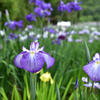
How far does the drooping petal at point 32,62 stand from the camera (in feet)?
1.90

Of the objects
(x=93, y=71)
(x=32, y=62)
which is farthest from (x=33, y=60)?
(x=93, y=71)

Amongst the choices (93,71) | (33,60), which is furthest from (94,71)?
(33,60)

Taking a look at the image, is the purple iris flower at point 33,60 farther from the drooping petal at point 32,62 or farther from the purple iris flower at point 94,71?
the purple iris flower at point 94,71

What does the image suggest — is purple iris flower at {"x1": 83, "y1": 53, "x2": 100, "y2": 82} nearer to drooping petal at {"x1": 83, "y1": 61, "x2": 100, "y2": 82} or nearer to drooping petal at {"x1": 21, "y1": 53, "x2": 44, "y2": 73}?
drooping petal at {"x1": 83, "y1": 61, "x2": 100, "y2": 82}

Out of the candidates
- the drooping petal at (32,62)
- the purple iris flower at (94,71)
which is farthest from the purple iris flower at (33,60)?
the purple iris flower at (94,71)

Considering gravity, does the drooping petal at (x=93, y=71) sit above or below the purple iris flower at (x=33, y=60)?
below

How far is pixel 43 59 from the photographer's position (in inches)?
23.8

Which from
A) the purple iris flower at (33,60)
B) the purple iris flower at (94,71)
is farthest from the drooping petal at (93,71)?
the purple iris flower at (33,60)

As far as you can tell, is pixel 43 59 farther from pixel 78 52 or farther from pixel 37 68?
pixel 78 52

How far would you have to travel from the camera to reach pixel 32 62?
0.59 meters

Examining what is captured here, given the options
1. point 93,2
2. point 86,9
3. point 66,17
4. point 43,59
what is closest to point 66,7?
point 43,59

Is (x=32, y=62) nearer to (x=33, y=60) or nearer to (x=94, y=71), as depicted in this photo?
(x=33, y=60)

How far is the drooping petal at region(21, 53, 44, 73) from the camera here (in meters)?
0.58

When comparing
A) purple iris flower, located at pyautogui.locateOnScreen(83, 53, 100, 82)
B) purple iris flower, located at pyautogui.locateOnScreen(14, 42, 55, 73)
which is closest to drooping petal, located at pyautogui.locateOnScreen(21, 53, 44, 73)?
purple iris flower, located at pyautogui.locateOnScreen(14, 42, 55, 73)
